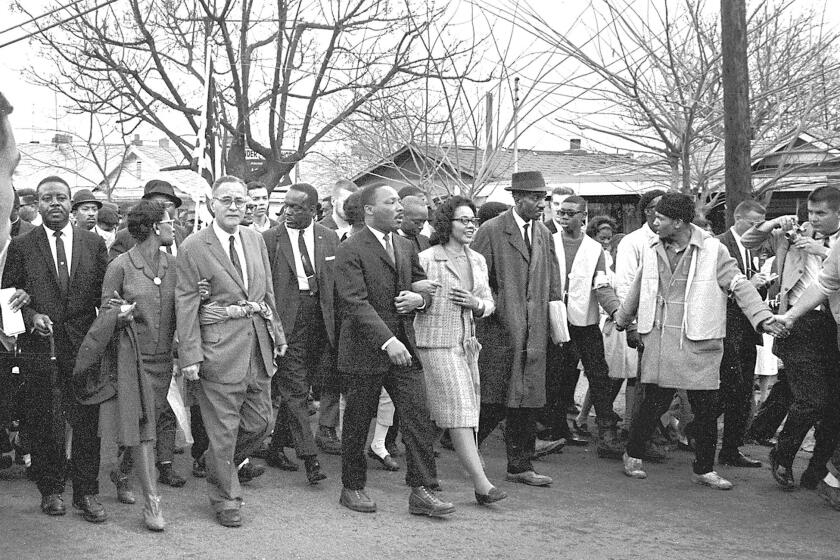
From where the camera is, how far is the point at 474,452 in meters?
7.13

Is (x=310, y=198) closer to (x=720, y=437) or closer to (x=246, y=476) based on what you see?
(x=246, y=476)

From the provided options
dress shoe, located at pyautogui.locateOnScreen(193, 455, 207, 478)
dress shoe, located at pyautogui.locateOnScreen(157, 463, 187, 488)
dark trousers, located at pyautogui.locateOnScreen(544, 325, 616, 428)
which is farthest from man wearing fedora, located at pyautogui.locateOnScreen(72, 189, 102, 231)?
dark trousers, located at pyautogui.locateOnScreen(544, 325, 616, 428)

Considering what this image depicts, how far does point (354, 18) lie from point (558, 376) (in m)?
13.7

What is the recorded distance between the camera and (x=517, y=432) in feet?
26.3

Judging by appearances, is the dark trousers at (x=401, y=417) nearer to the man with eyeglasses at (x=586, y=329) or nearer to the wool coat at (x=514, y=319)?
the wool coat at (x=514, y=319)

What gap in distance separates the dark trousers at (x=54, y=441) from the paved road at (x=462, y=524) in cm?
23

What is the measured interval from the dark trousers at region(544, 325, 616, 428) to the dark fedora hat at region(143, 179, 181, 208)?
321cm

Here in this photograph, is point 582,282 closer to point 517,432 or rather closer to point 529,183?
point 529,183

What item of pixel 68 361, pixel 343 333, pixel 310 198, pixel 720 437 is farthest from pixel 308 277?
pixel 720 437

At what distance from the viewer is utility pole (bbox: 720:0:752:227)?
10297mm

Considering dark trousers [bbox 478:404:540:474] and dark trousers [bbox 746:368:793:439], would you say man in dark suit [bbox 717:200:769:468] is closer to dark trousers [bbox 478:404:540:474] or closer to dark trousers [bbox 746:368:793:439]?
dark trousers [bbox 746:368:793:439]

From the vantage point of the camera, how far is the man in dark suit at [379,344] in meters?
6.92

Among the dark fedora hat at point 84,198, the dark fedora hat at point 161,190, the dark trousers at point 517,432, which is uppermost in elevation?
the dark fedora hat at point 84,198

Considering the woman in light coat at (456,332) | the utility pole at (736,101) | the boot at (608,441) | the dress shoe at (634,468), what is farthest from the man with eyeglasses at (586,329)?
the utility pole at (736,101)
